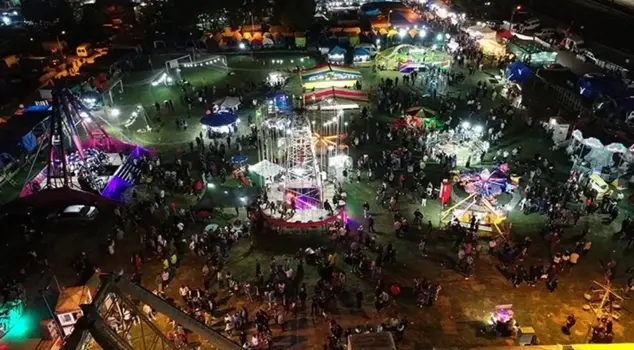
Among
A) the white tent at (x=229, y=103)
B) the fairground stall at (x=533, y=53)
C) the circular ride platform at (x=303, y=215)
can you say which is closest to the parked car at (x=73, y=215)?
the circular ride platform at (x=303, y=215)

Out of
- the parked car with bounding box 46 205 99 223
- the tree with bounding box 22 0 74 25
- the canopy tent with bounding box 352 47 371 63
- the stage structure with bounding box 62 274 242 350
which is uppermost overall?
the stage structure with bounding box 62 274 242 350

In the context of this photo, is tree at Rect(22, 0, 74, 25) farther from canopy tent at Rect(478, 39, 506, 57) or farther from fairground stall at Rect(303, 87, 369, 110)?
canopy tent at Rect(478, 39, 506, 57)

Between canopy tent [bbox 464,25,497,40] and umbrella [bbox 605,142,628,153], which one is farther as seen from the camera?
canopy tent [bbox 464,25,497,40]

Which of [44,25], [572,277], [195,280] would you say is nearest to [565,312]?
[572,277]

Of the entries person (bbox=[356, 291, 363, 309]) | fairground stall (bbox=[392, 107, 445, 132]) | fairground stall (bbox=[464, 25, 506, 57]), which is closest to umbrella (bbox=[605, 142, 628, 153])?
fairground stall (bbox=[392, 107, 445, 132])

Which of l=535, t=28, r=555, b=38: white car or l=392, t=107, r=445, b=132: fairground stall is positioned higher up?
l=535, t=28, r=555, b=38: white car
